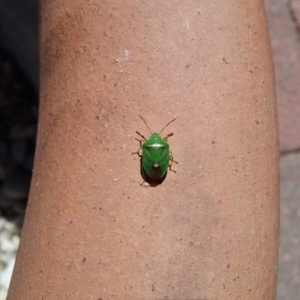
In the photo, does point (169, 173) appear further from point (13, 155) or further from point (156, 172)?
point (13, 155)

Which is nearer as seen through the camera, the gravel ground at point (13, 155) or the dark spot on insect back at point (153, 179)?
the dark spot on insect back at point (153, 179)

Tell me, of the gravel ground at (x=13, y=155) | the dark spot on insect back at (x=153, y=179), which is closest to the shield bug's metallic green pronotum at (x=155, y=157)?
the dark spot on insect back at (x=153, y=179)

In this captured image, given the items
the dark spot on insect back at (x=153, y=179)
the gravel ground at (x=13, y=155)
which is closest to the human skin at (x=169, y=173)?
the dark spot on insect back at (x=153, y=179)

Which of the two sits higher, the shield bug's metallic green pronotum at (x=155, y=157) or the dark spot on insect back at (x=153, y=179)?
the shield bug's metallic green pronotum at (x=155, y=157)

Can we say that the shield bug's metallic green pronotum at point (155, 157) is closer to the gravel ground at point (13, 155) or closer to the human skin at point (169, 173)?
the human skin at point (169, 173)

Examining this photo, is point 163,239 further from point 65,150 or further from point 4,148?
point 4,148

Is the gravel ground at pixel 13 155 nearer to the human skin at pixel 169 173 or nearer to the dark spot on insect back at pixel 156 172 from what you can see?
the human skin at pixel 169 173

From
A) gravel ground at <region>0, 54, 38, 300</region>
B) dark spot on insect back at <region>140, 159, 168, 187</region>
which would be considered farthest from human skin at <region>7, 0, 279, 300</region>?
gravel ground at <region>0, 54, 38, 300</region>
